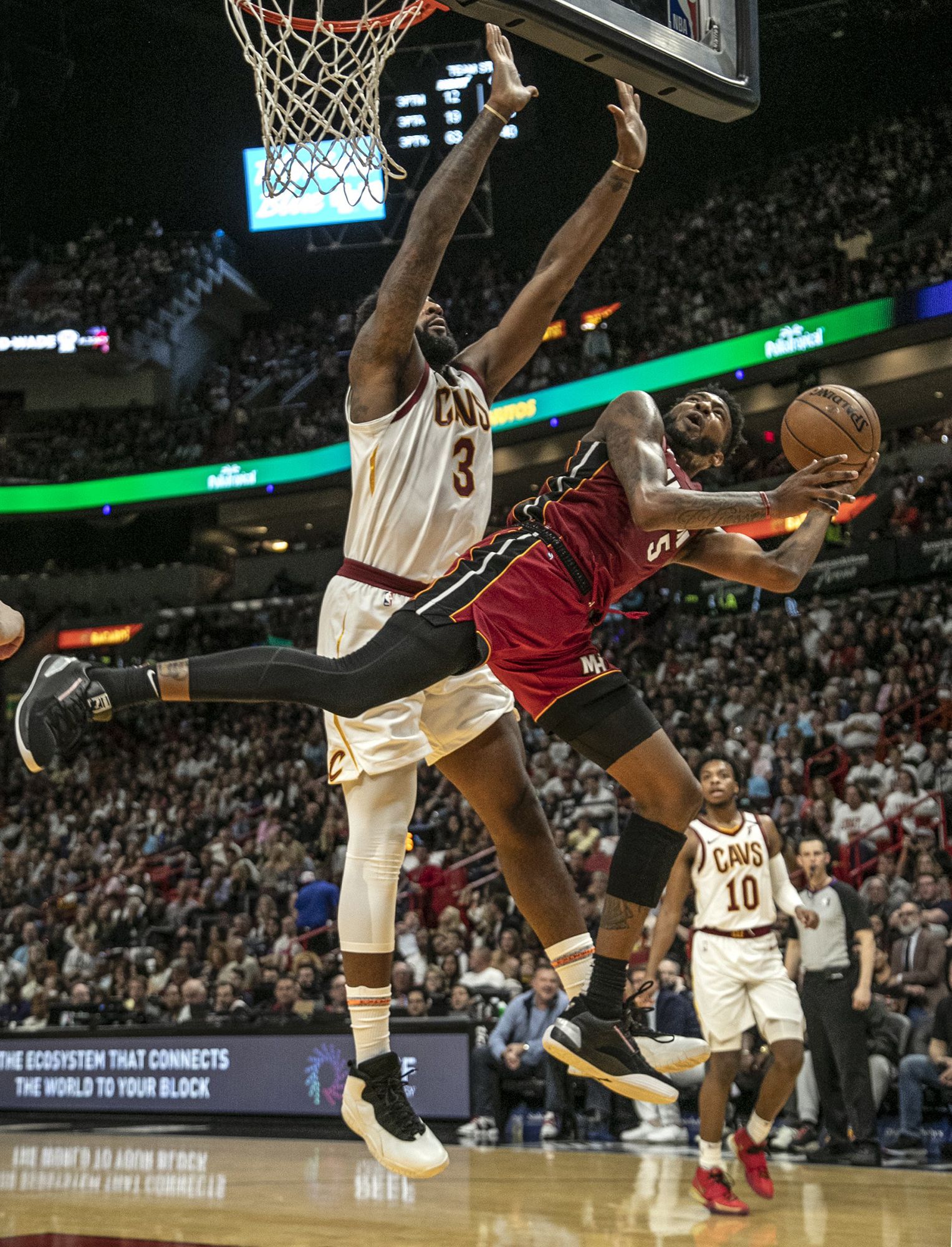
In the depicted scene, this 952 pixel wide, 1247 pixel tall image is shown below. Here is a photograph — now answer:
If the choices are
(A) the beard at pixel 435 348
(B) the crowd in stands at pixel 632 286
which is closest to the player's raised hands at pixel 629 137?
(A) the beard at pixel 435 348

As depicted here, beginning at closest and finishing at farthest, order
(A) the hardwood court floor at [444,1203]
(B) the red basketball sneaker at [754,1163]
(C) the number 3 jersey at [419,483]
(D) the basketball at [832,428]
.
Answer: (C) the number 3 jersey at [419,483] < (D) the basketball at [832,428] < (A) the hardwood court floor at [444,1203] < (B) the red basketball sneaker at [754,1163]

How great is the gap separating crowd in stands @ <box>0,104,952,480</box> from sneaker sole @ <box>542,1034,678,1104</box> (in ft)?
50.5

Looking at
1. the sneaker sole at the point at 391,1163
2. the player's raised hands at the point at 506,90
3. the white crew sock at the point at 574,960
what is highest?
the player's raised hands at the point at 506,90

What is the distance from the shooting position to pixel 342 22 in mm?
5918

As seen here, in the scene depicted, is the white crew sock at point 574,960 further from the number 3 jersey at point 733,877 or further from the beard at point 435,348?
the number 3 jersey at point 733,877

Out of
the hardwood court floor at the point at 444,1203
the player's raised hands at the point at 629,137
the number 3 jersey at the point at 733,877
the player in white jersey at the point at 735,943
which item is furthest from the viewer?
the number 3 jersey at the point at 733,877

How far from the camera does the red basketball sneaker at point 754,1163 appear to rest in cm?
784

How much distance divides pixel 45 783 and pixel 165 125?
40.9 feet

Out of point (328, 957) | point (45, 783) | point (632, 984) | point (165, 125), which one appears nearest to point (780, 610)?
point (328, 957)

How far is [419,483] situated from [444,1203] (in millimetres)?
4795

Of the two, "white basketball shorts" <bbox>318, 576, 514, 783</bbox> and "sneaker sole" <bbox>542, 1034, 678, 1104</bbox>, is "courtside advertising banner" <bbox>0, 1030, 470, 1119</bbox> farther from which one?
"white basketball shorts" <bbox>318, 576, 514, 783</bbox>

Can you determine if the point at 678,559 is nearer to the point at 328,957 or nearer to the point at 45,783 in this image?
the point at 328,957

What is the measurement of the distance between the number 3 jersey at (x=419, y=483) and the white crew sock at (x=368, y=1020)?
1.38 meters

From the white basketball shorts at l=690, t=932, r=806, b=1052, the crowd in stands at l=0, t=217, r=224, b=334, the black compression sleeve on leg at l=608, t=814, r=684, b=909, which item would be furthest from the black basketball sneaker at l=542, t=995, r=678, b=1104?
the crowd in stands at l=0, t=217, r=224, b=334
